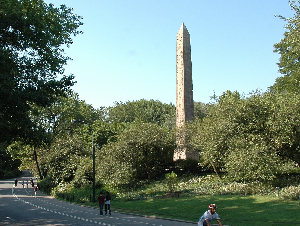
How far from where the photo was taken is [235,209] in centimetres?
1939

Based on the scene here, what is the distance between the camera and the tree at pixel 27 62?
53.0ft

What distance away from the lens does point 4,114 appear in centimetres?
1688

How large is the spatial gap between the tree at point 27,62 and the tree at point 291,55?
547 inches

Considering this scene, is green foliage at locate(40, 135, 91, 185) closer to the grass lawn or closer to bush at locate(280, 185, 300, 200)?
the grass lawn

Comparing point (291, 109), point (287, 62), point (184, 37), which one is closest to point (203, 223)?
point (291, 109)

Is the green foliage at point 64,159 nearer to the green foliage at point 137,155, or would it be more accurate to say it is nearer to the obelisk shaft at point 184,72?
the green foliage at point 137,155

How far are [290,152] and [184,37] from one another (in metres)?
14.9

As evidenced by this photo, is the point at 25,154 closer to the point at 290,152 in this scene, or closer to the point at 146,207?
the point at 146,207

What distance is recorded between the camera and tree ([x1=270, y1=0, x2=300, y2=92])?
22.2 m

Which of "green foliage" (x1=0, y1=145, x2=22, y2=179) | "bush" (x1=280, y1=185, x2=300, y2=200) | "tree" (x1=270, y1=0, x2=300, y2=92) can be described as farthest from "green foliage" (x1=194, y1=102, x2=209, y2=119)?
"bush" (x1=280, y1=185, x2=300, y2=200)

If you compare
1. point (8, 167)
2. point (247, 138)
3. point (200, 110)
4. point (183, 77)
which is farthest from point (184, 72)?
point (8, 167)

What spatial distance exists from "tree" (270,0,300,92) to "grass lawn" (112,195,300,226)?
1003 centimetres

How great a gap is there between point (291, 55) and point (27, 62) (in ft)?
102

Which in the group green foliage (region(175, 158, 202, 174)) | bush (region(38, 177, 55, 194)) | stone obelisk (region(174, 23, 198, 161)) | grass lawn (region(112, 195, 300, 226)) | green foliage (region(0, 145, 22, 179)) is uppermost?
stone obelisk (region(174, 23, 198, 161))
